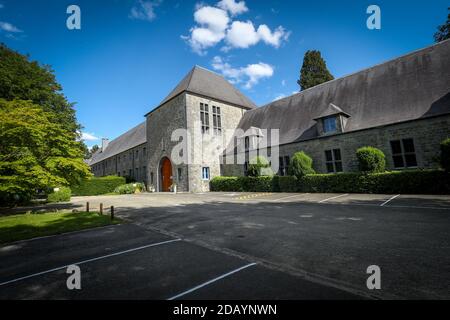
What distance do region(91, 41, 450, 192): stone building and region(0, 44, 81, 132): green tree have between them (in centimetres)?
1048

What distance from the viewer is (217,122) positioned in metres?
27.1

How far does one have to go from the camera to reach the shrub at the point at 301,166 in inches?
666

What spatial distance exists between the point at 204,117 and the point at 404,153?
1885 centimetres

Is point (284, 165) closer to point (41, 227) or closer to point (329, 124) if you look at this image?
point (329, 124)

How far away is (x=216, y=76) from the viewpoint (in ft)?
103

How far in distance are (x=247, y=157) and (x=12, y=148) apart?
60.9ft

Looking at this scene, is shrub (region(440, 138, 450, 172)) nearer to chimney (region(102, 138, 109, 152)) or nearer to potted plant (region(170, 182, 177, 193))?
potted plant (region(170, 182, 177, 193))

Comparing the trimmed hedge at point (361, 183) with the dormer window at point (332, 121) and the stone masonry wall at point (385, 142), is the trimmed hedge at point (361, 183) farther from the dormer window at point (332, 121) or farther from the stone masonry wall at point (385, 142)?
the dormer window at point (332, 121)

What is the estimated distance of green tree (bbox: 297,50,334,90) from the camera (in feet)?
127

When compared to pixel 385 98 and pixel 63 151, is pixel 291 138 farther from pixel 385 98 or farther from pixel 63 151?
pixel 63 151

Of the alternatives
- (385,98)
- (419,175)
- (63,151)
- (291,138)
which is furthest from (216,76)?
(419,175)

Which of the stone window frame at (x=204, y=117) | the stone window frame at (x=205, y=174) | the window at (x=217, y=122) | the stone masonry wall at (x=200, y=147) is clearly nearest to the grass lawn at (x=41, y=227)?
the stone masonry wall at (x=200, y=147)

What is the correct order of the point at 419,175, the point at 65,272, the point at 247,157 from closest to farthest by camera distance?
1. the point at 65,272
2. the point at 419,175
3. the point at 247,157

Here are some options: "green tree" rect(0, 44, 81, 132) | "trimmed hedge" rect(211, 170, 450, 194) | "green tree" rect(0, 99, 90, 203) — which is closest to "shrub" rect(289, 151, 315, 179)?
"trimmed hedge" rect(211, 170, 450, 194)
